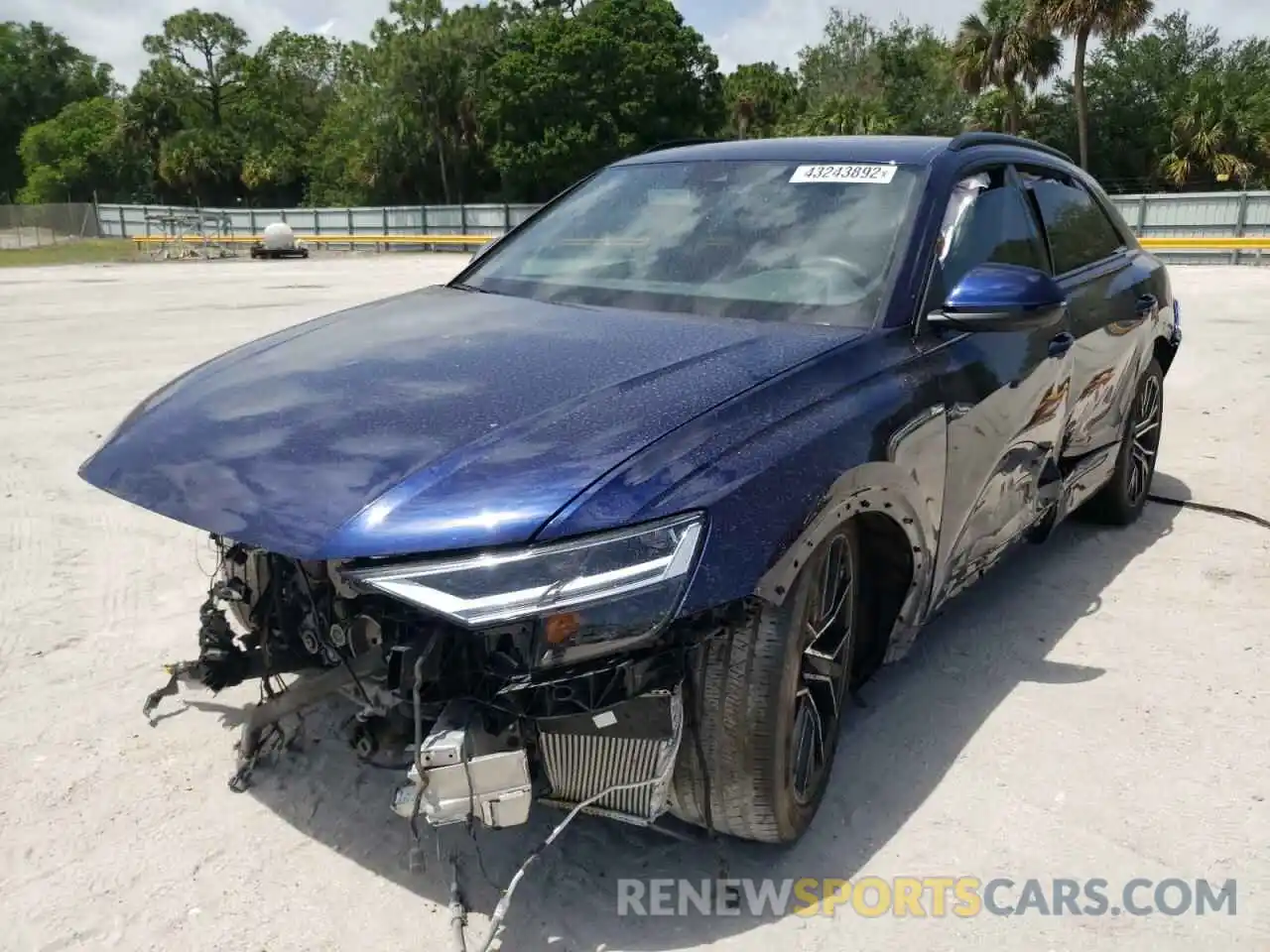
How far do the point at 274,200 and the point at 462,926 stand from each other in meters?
63.5

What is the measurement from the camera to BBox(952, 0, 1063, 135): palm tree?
1357 inches

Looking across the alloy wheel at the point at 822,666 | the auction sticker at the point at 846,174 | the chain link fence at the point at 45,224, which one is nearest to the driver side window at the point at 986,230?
the auction sticker at the point at 846,174

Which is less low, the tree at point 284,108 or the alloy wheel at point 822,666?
the tree at point 284,108

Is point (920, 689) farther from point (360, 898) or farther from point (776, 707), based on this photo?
point (360, 898)

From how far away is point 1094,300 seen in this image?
4121 mm

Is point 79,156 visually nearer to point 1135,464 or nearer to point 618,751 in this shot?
point 1135,464

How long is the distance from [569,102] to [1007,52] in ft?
58.9

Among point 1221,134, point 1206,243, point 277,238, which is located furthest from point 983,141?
point 1221,134

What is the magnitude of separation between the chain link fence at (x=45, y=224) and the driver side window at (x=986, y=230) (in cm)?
4676

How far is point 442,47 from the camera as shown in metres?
48.4

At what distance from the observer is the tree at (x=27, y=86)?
7600 centimetres

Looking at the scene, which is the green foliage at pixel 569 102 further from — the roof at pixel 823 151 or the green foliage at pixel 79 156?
the roof at pixel 823 151

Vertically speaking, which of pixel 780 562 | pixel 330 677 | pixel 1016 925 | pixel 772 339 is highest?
pixel 772 339

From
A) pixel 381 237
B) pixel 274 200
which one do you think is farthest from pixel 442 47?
pixel 274 200
